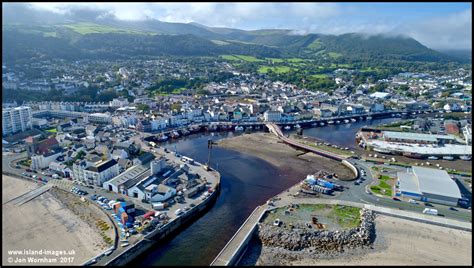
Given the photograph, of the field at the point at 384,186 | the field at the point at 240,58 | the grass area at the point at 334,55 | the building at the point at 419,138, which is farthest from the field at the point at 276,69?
the field at the point at 384,186

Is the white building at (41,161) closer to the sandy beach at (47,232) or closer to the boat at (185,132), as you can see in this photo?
the sandy beach at (47,232)

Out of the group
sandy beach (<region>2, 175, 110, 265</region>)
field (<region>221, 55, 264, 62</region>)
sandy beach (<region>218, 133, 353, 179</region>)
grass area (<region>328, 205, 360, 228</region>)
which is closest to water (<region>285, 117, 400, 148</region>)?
sandy beach (<region>218, 133, 353, 179</region>)

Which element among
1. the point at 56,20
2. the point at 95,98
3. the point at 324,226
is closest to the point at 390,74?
the point at 95,98

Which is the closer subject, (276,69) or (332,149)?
(332,149)

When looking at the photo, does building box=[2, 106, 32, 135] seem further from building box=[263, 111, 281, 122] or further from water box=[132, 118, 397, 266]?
building box=[263, 111, 281, 122]

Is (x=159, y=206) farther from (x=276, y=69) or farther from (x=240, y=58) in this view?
(x=240, y=58)

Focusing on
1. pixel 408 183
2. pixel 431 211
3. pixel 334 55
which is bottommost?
pixel 431 211

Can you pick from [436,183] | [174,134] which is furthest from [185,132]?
[436,183]
